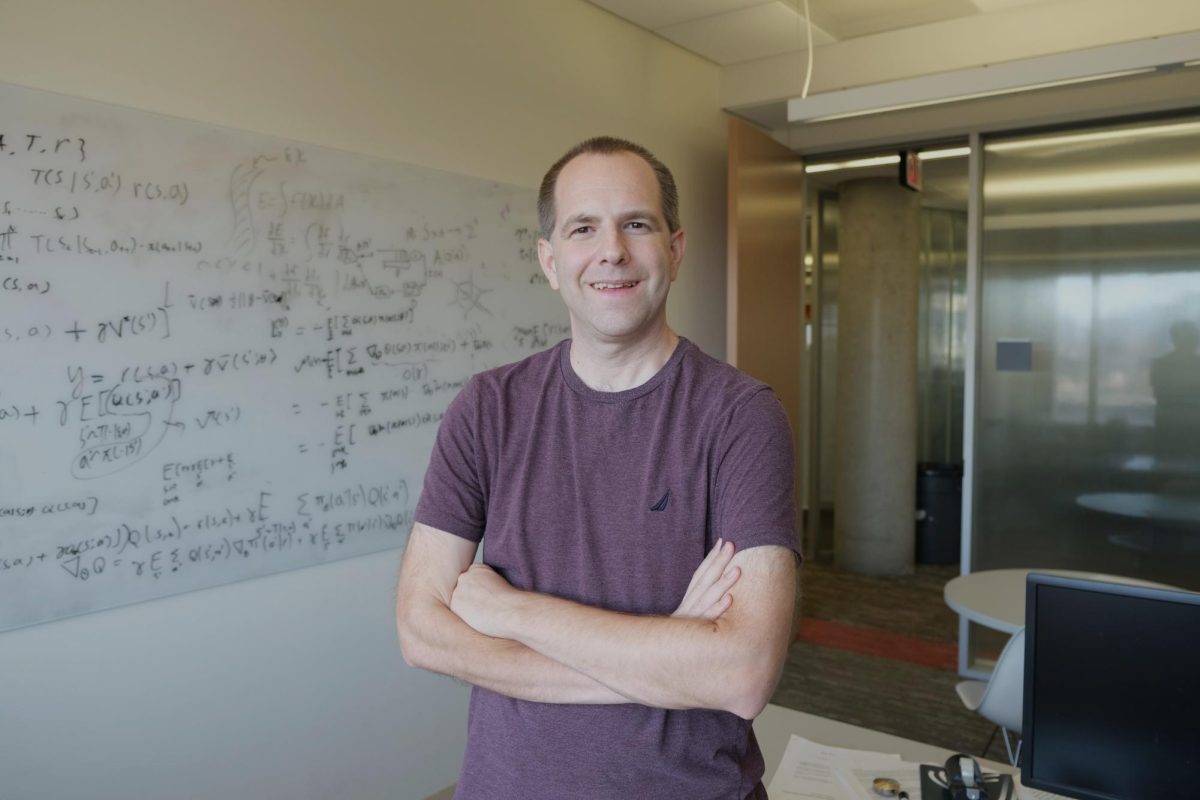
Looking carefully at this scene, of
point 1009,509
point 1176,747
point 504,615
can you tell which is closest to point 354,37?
point 504,615

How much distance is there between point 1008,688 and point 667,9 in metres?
3.07

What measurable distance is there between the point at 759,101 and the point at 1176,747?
4005 millimetres

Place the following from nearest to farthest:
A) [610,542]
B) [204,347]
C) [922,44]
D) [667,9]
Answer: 1. [610,542]
2. [204,347]
3. [667,9]
4. [922,44]

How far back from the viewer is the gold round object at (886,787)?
1.63 metres

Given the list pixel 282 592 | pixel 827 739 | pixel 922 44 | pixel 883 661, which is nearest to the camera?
pixel 827 739

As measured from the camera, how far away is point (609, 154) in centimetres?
136

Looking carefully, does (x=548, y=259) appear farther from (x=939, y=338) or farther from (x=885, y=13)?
(x=939, y=338)

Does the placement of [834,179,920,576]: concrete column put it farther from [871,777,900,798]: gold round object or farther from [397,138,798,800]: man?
[397,138,798,800]: man

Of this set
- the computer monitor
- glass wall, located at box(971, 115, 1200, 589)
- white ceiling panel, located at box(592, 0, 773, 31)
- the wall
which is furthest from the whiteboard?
glass wall, located at box(971, 115, 1200, 589)

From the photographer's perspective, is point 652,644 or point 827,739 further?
point 827,739

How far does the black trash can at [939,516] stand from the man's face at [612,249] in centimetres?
566

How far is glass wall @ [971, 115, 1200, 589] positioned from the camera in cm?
400

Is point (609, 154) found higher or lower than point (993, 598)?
higher

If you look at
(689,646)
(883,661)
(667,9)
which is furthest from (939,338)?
(689,646)
